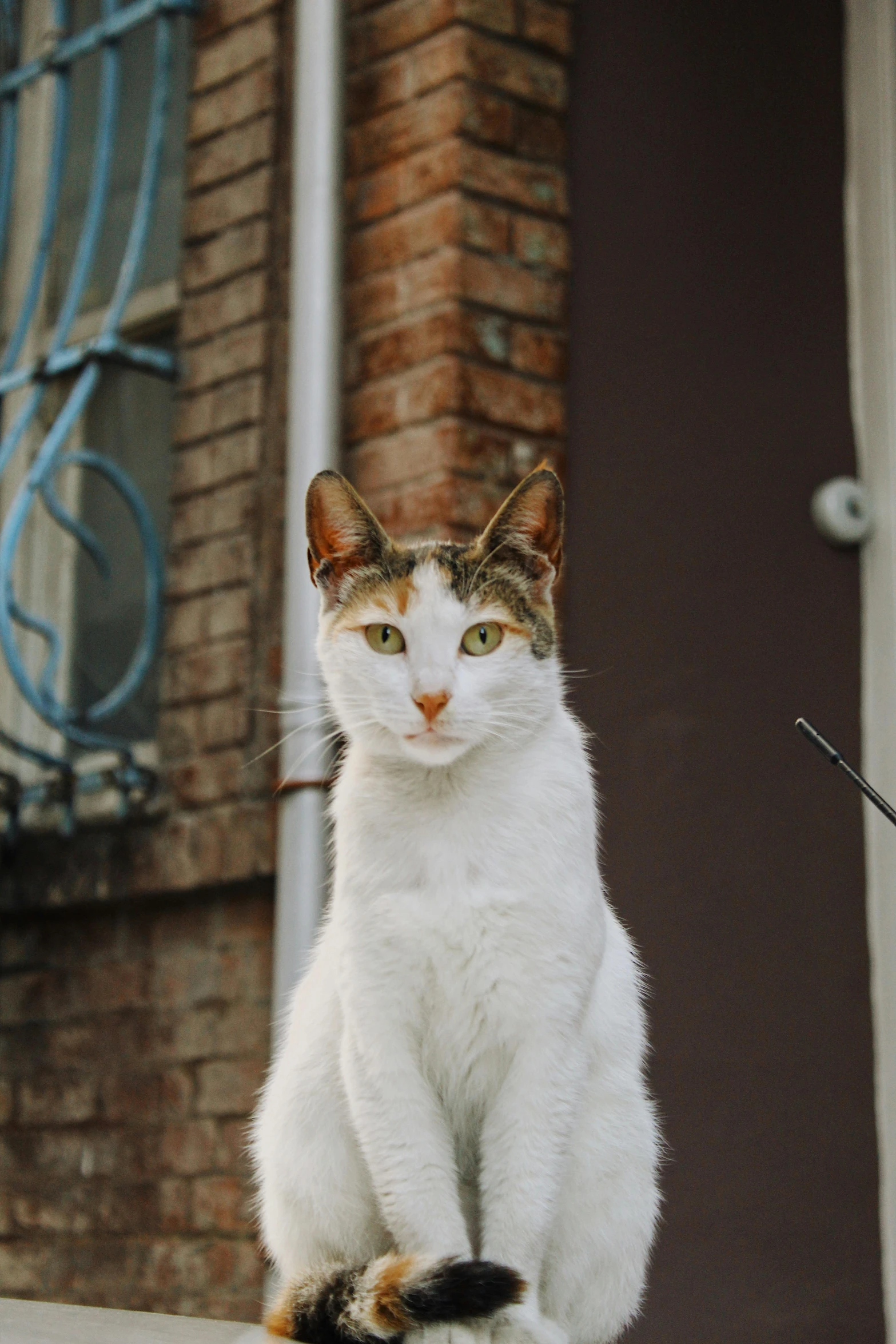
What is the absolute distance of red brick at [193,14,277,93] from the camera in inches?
107

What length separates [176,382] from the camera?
109 inches

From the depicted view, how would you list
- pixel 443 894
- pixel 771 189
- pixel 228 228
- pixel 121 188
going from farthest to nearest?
pixel 121 188 < pixel 228 228 < pixel 771 189 < pixel 443 894

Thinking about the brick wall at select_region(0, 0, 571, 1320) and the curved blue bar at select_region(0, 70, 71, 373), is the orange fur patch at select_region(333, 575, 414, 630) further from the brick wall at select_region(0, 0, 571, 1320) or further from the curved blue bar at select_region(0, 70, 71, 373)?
the curved blue bar at select_region(0, 70, 71, 373)

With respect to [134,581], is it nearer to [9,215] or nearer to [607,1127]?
[9,215]

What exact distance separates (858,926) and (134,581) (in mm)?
1455

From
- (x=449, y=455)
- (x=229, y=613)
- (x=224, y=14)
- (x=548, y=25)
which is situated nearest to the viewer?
(x=449, y=455)

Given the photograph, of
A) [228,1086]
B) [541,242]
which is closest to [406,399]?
[541,242]

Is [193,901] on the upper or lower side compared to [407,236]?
lower

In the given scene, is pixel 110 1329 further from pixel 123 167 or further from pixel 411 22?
pixel 123 167

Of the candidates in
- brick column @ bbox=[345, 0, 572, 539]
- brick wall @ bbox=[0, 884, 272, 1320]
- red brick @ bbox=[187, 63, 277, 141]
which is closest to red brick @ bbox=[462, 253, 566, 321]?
brick column @ bbox=[345, 0, 572, 539]

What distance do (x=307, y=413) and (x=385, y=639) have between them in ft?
4.40

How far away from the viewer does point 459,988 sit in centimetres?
103

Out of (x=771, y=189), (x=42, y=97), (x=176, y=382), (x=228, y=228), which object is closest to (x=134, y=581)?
(x=176, y=382)

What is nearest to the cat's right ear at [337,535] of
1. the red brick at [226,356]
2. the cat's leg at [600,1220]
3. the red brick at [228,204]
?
the cat's leg at [600,1220]
